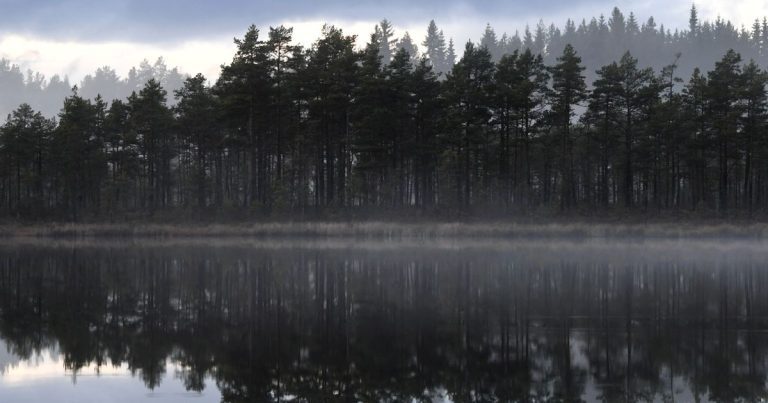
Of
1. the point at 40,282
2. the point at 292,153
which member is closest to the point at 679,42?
the point at 292,153

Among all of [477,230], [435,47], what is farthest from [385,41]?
[477,230]

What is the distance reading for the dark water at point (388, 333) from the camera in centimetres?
1145

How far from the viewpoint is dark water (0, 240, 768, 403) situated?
1145cm

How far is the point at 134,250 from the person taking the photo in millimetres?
45594

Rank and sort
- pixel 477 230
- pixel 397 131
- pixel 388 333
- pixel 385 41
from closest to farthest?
pixel 388 333, pixel 477 230, pixel 397 131, pixel 385 41

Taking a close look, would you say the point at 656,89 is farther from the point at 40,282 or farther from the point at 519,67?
the point at 40,282

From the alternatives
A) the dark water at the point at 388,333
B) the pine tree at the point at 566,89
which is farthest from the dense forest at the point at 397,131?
the dark water at the point at 388,333

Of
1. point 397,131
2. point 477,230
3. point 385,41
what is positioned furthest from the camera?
point 385,41

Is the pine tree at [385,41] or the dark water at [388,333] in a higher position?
the pine tree at [385,41]

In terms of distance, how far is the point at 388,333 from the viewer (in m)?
15.6

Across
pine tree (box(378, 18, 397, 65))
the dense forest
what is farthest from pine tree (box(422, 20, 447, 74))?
the dense forest

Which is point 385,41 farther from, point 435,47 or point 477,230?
point 477,230

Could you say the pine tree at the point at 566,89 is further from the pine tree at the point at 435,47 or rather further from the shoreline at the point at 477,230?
the pine tree at the point at 435,47

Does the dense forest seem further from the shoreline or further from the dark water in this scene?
the dark water
